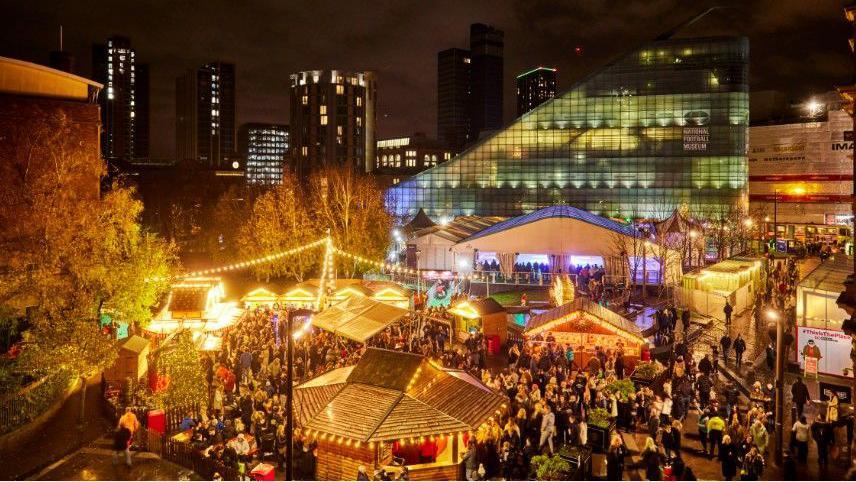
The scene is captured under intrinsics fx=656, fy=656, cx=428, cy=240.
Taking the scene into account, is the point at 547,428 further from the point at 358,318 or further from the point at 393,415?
the point at 358,318

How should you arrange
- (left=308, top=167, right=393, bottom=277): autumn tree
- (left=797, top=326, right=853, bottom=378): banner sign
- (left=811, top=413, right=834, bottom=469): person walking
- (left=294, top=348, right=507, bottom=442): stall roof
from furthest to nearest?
(left=308, top=167, right=393, bottom=277): autumn tree → (left=797, top=326, right=853, bottom=378): banner sign → (left=811, top=413, right=834, bottom=469): person walking → (left=294, top=348, right=507, bottom=442): stall roof

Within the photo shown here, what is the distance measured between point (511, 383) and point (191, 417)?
275 inches

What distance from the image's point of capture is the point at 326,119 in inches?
4680

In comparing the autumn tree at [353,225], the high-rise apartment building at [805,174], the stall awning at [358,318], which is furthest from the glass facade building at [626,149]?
the stall awning at [358,318]

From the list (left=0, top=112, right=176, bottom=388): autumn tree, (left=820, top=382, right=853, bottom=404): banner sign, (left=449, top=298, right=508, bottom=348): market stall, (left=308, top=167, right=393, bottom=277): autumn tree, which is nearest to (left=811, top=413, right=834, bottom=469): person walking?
(left=820, top=382, right=853, bottom=404): banner sign

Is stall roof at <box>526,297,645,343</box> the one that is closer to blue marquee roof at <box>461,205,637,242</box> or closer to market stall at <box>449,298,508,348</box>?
market stall at <box>449,298,508,348</box>

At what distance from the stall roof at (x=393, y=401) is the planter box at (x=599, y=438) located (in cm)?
226

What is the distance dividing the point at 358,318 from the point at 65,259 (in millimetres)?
8103

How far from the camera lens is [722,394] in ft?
54.9

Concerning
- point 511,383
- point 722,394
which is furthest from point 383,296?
point 722,394

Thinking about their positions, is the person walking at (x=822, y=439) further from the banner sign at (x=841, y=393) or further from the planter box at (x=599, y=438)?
the planter box at (x=599, y=438)

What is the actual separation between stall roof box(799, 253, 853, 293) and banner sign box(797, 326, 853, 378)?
1.15 m

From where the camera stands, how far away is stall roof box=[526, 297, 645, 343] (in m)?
18.0

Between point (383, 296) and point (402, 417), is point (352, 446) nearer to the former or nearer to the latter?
point (402, 417)
